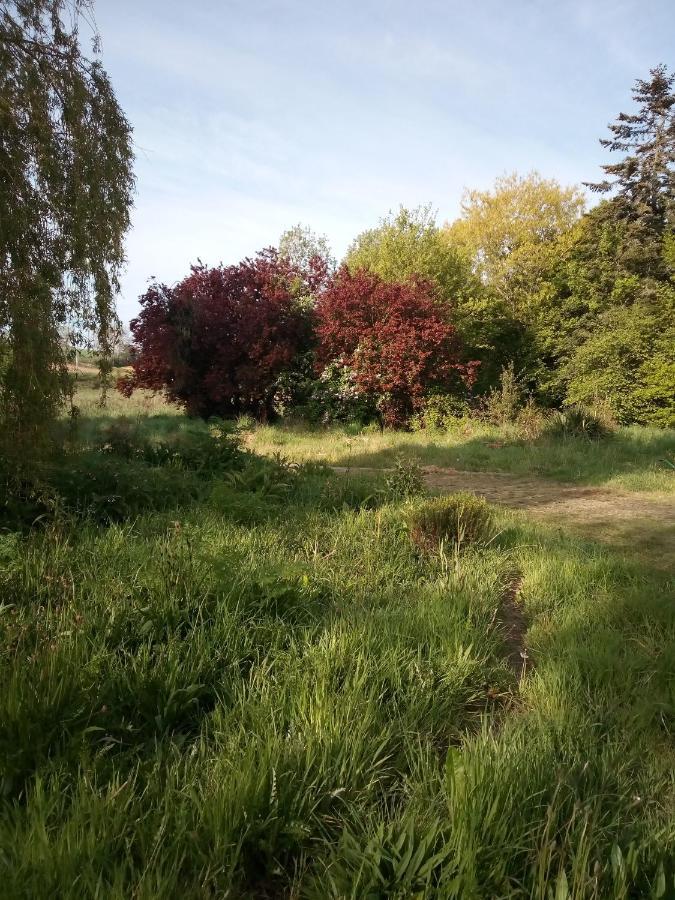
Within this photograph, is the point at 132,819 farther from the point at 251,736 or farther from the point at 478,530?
the point at 478,530

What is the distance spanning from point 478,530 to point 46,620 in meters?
3.26

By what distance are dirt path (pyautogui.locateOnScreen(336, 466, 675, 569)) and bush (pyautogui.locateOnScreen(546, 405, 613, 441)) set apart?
11.7ft

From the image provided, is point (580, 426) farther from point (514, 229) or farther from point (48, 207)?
point (514, 229)

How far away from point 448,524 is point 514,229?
2476 centimetres

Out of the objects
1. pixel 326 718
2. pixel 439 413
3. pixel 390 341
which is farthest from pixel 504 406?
pixel 326 718

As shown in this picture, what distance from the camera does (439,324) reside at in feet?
51.3

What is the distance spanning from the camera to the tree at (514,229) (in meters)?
24.2

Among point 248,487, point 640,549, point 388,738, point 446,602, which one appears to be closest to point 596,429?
point 640,549

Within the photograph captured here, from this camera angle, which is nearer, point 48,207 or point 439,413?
point 48,207

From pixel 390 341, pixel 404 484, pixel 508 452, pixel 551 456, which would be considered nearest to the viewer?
pixel 404 484

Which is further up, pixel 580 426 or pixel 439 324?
pixel 439 324

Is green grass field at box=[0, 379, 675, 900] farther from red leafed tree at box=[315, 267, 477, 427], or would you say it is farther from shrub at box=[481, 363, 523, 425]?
red leafed tree at box=[315, 267, 477, 427]

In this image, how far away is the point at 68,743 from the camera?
1.80 metres

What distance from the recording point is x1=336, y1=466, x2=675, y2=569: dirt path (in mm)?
4980
